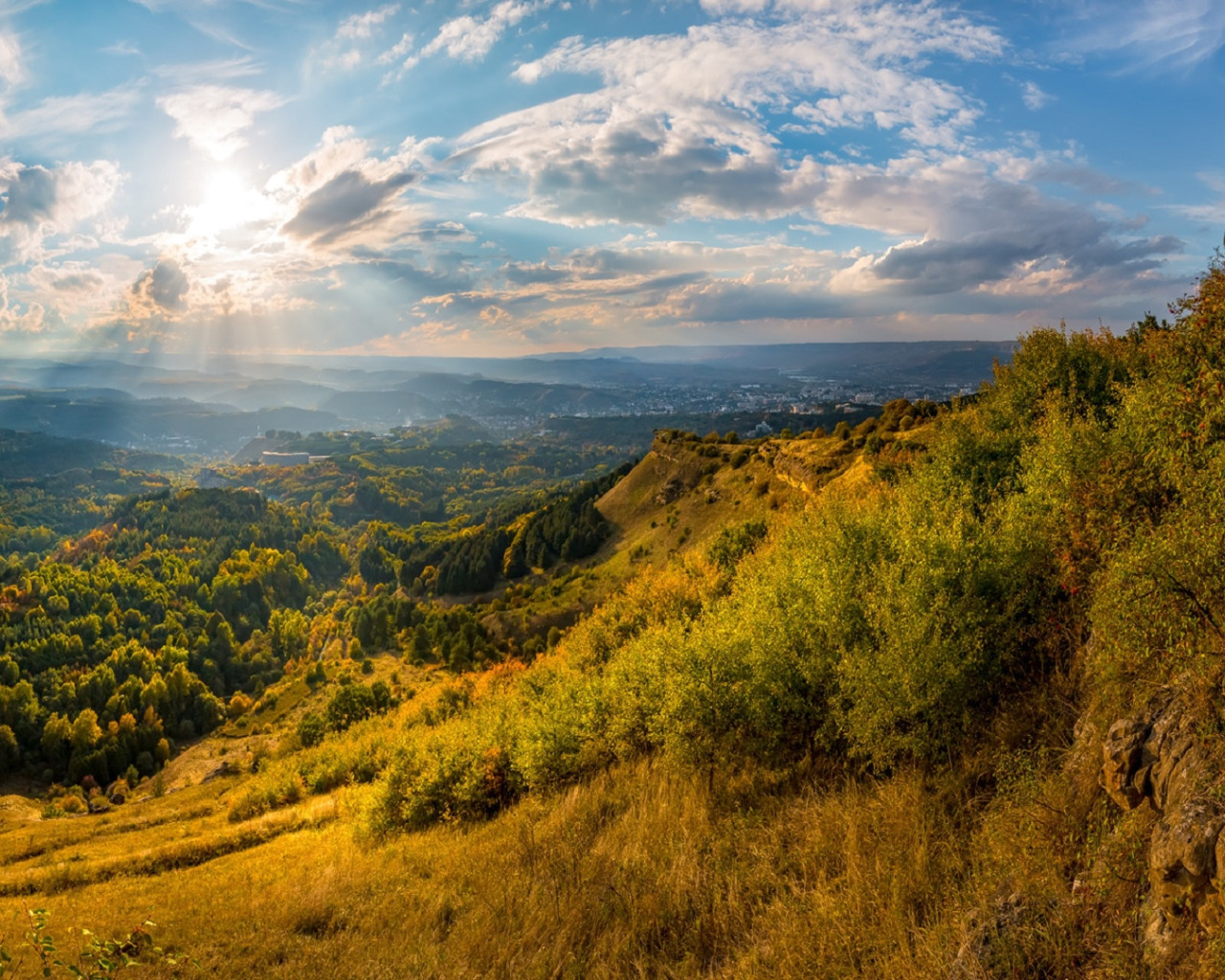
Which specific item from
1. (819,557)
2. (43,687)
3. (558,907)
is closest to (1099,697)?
(819,557)

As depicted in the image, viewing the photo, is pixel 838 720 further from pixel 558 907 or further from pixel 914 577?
pixel 558 907

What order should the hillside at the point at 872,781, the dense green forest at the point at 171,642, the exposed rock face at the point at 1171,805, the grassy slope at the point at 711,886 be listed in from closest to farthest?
1. the exposed rock face at the point at 1171,805
2. the hillside at the point at 872,781
3. the grassy slope at the point at 711,886
4. the dense green forest at the point at 171,642

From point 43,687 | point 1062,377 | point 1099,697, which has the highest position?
point 1062,377

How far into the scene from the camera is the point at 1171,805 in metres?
8.86

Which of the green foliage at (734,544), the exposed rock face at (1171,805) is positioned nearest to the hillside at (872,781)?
the exposed rock face at (1171,805)

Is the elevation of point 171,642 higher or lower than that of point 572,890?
lower

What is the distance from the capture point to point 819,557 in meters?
22.3

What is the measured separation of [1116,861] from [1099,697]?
12.4ft

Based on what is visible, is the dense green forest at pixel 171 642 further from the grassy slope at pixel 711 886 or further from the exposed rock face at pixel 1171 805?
the exposed rock face at pixel 1171 805

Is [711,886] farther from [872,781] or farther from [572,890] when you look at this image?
[872,781]

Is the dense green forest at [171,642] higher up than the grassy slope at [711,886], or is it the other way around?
the grassy slope at [711,886]

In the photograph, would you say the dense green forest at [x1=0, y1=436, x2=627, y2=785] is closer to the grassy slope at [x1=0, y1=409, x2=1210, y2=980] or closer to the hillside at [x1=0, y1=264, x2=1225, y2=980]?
the hillside at [x1=0, y1=264, x2=1225, y2=980]

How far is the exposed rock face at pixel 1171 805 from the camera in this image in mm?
7773

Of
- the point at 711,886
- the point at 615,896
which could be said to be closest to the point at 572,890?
the point at 615,896
